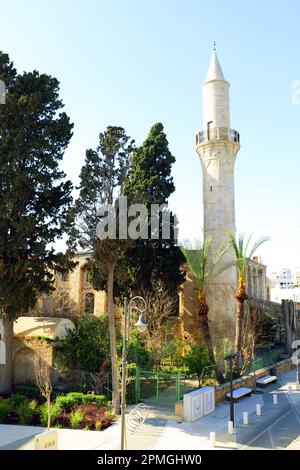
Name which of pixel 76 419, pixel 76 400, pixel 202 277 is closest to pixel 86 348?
pixel 76 400

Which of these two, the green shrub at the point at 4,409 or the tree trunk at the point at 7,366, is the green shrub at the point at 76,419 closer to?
the green shrub at the point at 4,409

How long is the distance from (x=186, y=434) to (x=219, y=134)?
72.3ft

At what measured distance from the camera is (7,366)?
21.6 meters

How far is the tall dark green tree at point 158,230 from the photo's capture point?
26.9 metres

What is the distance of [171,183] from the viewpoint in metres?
28.6

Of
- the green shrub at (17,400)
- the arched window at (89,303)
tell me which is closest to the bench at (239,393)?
the green shrub at (17,400)

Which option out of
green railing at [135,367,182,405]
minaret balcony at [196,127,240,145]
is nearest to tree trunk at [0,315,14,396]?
green railing at [135,367,182,405]

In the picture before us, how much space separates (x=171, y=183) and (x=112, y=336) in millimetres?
13364

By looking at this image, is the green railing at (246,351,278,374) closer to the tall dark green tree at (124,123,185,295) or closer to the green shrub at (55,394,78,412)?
the tall dark green tree at (124,123,185,295)

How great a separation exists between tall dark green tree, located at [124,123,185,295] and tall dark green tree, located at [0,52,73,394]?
557cm

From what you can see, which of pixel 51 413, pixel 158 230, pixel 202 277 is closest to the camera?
pixel 51 413

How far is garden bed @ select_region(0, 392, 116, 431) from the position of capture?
15.8 metres

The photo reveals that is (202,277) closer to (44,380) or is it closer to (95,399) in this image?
(95,399)

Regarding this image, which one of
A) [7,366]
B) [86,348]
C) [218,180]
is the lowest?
[7,366]
